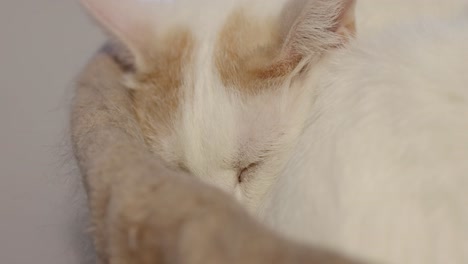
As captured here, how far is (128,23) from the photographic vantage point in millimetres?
1042

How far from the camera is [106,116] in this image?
90cm

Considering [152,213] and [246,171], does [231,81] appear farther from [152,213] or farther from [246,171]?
[152,213]

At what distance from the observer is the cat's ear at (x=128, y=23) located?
1.02 metres

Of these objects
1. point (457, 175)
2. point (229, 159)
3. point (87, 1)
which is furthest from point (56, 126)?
point (457, 175)

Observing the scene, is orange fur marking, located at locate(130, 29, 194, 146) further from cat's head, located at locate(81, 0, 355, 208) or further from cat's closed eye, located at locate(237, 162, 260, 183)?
cat's closed eye, located at locate(237, 162, 260, 183)

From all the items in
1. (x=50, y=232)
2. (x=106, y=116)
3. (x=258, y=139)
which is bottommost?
(x=50, y=232)

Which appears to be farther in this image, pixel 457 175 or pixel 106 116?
pixel 106 116

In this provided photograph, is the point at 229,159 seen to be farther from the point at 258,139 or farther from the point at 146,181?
the point at 146,181

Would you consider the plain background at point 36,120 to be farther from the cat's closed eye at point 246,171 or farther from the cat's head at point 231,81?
the cat's closed eye at point 246,171

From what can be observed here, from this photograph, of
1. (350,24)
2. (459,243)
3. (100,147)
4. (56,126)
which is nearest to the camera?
(459,243)

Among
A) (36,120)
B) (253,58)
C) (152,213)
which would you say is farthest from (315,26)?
(36,120)

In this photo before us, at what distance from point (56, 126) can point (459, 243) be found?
1.15 metres

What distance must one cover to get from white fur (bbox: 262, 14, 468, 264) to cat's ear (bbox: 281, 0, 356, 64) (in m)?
0.11

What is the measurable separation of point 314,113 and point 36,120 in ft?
3.05
